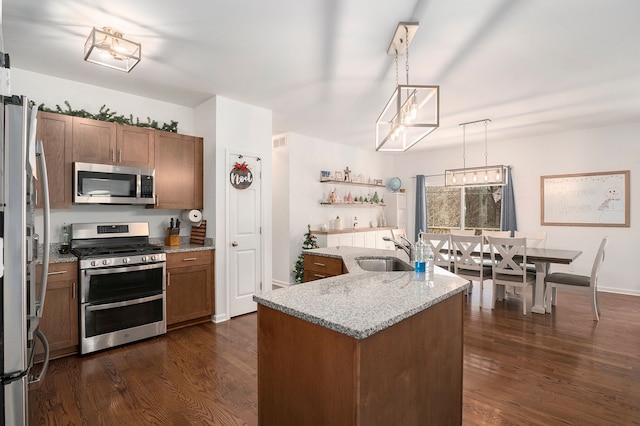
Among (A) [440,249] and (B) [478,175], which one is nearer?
(A) [440,249]

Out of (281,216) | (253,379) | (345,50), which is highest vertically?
(345,50)

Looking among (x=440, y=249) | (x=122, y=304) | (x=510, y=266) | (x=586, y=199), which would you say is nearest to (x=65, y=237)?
(x=122, y=304)

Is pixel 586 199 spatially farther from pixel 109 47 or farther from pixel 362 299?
pixel 109 47

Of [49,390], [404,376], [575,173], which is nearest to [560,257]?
[575,173]

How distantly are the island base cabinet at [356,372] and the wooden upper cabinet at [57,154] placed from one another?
275 centimetres

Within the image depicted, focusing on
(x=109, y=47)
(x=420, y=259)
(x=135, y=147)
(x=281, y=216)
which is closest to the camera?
(x=420, y=259)

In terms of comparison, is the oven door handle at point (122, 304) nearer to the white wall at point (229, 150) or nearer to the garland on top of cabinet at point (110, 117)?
the white wall at point (229, 150)

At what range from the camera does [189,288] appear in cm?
362

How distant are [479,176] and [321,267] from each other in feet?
11.1

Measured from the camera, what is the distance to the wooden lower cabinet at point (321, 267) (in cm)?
292

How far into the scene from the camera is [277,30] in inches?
96.9

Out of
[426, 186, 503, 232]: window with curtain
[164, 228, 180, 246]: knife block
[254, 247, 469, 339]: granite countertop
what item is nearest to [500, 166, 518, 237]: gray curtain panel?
[426, 186, 503, 232]: window with curtain

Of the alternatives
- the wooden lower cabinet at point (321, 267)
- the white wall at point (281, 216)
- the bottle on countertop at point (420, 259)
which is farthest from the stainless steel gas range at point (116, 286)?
the bottle on countertop at point (420, 259)

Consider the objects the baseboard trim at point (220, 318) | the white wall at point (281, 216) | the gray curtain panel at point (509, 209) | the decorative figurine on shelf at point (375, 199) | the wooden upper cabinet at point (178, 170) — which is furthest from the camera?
the decorative figurine on shelf at point (375, 199)
